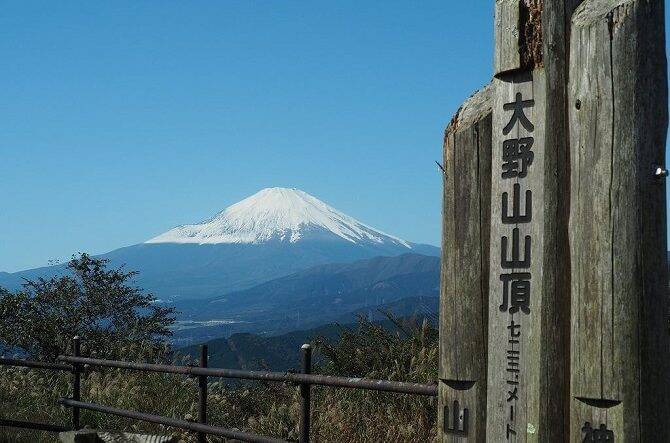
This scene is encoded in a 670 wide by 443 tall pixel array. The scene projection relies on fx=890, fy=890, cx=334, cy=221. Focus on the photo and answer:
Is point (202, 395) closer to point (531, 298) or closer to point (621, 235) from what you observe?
point (531, 298)

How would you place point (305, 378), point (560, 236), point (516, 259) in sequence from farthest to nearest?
point (305, 378), point (516, 259), point (560, 236)

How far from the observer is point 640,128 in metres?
3.06

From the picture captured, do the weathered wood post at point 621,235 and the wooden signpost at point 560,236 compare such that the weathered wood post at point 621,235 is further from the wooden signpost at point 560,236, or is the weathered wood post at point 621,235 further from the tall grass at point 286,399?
the tall grass at point 286,399

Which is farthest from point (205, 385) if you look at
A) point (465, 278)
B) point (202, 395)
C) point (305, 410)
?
point (465, 278)

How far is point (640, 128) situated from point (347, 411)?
4.11m

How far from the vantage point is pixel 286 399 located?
8.31 metres

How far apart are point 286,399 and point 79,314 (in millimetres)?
7012

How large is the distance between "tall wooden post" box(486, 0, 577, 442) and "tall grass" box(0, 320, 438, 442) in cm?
274

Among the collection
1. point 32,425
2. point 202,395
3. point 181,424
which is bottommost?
point 32,425

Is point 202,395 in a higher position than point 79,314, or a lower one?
lower

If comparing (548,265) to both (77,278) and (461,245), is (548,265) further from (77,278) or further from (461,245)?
(77,278)

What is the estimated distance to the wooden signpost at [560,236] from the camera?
3055mm

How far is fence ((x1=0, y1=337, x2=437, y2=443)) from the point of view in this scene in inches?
194

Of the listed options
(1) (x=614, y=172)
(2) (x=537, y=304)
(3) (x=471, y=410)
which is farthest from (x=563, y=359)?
(1) (x=614, y=172)
